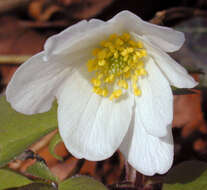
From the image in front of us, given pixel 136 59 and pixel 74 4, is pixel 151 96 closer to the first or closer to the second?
pixel 136 59

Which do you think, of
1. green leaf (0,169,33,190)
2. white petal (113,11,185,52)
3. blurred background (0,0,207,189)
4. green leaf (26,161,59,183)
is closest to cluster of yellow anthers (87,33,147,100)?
white petal (113,11,185,52)

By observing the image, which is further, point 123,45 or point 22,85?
point 123,45

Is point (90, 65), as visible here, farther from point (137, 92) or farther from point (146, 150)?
point (146, 150)

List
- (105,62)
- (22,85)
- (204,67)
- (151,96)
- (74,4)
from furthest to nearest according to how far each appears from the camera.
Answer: (74,4), (204,67), (105,62), (151,96), (22,85)

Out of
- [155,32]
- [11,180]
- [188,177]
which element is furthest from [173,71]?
[11,180]

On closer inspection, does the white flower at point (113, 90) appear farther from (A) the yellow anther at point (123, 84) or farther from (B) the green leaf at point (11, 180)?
(B) the green leaf at point (11, 180)

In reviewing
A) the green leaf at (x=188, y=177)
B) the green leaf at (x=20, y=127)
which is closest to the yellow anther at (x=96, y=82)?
the green leaf at (x=20, y=127)

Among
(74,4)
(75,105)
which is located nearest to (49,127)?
(75,105)

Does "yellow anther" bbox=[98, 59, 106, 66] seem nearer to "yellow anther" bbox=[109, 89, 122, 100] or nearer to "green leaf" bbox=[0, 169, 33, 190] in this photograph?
"yellow anther" bbox=[109, 89, 122, 100]
